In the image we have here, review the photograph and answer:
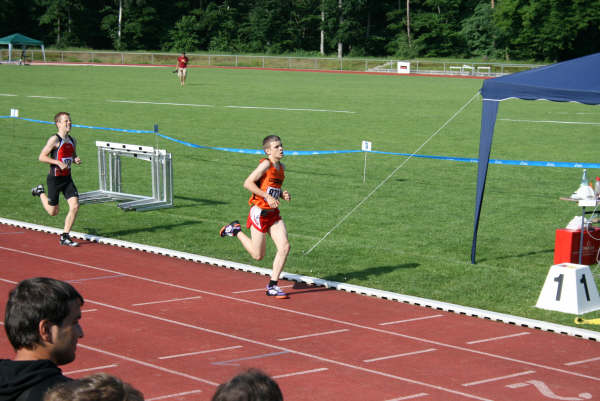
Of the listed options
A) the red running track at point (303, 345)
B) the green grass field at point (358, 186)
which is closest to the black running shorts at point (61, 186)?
the green grass field at point (358, 186)

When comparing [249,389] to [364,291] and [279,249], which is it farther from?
[364,291]

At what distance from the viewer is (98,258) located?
11.2m

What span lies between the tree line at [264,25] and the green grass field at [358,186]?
4994 centimetres

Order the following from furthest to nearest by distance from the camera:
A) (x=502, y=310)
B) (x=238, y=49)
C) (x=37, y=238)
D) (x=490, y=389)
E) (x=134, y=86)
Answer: (x=238, y=49) → (x=134, y=86) → (x=37, y=238) → (x=502, y=310) → (x=490, y=389)

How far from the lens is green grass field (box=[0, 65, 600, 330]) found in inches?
437

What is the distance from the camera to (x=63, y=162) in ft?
38.3

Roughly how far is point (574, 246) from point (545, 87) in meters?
2.23

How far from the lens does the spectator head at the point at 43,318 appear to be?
3.39 m

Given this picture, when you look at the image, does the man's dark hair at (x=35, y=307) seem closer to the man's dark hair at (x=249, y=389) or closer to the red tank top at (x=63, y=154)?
the man's dark hair at (x=249, y=389)

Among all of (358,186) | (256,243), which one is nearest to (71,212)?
(256,243)

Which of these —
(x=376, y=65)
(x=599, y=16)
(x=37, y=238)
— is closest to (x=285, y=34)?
(x=376, y=65)

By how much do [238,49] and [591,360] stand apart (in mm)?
90316

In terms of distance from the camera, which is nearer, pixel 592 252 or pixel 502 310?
pixel 502 310

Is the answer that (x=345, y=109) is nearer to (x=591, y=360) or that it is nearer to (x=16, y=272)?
(x=16, y=272)
